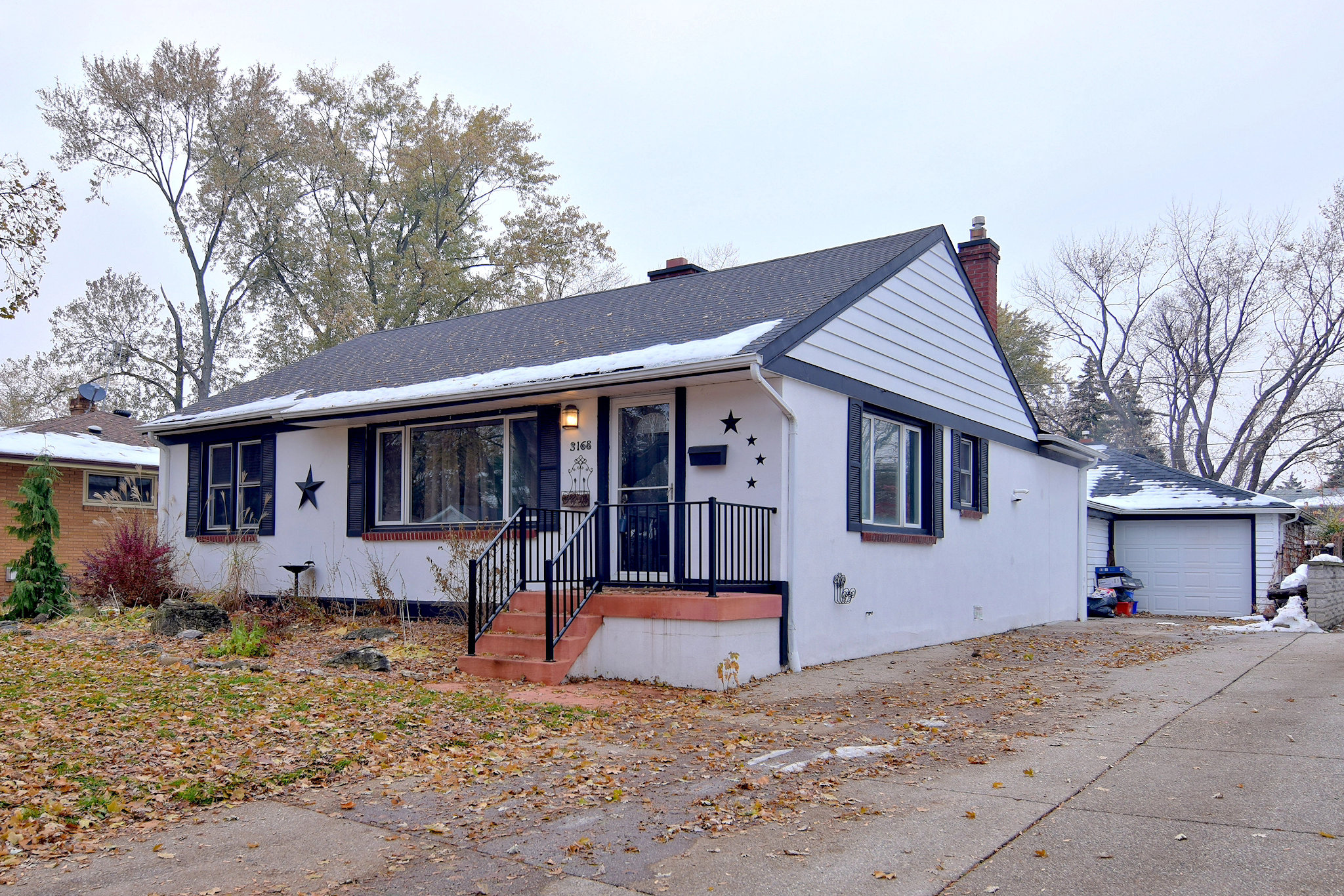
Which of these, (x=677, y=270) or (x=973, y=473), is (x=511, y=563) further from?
(x=677, y=270)

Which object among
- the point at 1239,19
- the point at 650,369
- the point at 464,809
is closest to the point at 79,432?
the point at 650,369

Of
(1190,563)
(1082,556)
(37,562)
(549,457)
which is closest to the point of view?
(549,457)

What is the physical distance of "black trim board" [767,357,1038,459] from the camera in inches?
353

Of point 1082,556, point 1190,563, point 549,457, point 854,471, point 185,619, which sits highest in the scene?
point 549,457

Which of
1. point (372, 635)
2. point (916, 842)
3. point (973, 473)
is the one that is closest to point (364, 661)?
point (372, 635)

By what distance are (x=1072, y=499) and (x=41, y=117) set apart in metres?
24.0

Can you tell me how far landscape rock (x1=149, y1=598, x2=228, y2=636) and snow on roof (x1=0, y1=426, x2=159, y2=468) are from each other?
28.3 feet

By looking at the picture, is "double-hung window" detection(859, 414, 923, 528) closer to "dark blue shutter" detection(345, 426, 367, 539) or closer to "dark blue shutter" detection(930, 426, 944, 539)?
"dark blue shutter" detection(930, 426, 944, 539)

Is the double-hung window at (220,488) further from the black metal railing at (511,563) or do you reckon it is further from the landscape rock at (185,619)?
the black metal railing at (511,563)

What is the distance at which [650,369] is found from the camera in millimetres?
8844

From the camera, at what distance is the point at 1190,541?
18.6 meters

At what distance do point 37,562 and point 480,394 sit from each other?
631 cm

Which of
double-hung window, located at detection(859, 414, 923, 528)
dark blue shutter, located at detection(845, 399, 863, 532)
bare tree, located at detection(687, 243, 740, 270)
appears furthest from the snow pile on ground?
bare tree, located at detection(687, 243, 740, 270)

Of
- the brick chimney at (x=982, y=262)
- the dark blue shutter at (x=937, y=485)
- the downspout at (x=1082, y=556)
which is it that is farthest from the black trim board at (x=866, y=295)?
the downspout at (x=1082, y=556)
